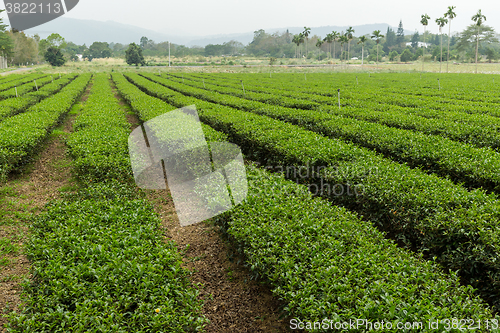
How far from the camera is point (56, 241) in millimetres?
4082

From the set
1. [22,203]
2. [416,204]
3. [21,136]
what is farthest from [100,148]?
[416,204]

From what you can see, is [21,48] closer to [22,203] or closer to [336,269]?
[22,203]

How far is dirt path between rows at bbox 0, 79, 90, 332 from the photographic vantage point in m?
4.83

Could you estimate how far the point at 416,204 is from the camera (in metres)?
5.07

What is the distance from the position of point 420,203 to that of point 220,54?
6623 inches

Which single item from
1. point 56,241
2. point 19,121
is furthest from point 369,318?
point 19,121

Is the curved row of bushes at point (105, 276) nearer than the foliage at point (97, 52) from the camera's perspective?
Yes

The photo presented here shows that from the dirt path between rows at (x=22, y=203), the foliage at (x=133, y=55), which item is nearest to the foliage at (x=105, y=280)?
the dirt path between rows at (x=22, y=203)

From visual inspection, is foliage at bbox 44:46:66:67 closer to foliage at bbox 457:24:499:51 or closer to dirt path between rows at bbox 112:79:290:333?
dirt path between rows at bbox 112:79:290:333

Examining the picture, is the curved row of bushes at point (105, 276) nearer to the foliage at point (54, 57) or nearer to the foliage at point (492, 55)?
the foliage at point (54, 57)

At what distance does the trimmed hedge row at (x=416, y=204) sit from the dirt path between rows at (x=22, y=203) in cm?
522

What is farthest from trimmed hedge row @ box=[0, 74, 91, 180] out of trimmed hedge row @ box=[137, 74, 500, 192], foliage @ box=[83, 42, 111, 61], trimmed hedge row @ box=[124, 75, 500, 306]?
foliage @ box=[83, 42, 111, 61]

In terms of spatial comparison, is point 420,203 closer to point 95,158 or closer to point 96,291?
point 96,291

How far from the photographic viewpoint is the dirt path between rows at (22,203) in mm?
4827
